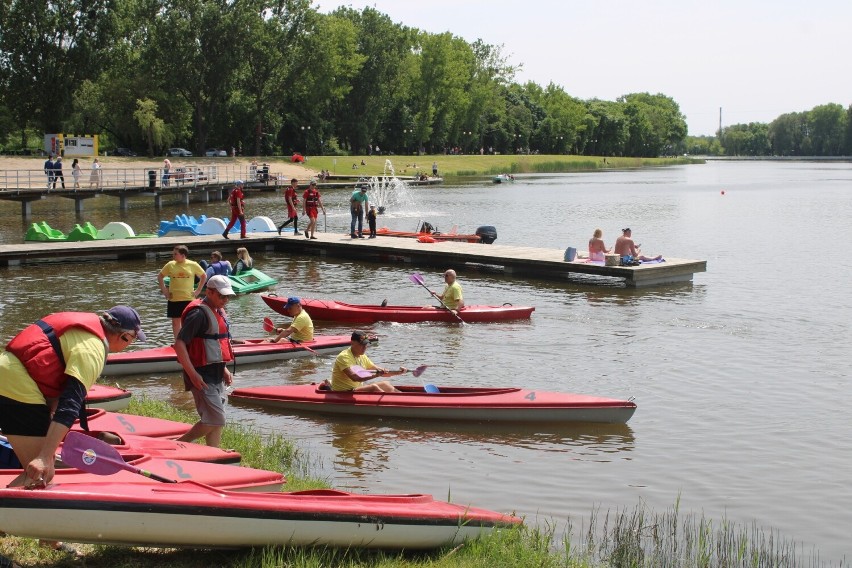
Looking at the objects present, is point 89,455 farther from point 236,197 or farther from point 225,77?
point 225,77

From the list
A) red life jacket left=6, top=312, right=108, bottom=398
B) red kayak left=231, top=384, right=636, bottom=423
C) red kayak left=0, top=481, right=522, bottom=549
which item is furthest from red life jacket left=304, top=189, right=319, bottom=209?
red life jacket left=6, top=312, right=108, bottom=398

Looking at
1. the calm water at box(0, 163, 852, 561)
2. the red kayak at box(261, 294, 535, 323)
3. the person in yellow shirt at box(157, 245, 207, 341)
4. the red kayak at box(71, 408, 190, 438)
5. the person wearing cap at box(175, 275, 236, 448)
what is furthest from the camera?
the red kayak at box(261, 294, 535, 323)

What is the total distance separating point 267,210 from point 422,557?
44613 mm

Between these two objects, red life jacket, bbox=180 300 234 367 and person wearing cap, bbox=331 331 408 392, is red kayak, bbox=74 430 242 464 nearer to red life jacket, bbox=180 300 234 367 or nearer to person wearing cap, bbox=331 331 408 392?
red life jacket, bbox=180 300 234 367

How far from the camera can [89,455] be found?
623cm

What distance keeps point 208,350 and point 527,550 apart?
331 cm

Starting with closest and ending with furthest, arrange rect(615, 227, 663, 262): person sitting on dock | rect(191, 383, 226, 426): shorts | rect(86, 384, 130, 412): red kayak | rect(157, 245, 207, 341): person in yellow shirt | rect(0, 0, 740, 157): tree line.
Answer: rect(191, 383, 226, 426): shorts, rect(86, 384, 130, 412): red kayak, rect(157, 245, 207, 341): person in yellow shirt, rect(615, 227, 663, 262): person sitting on dock, rect(0, 0, 740, 157): tree line

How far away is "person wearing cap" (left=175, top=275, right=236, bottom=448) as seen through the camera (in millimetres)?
8375

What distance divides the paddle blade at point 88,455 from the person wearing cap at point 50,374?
6.8 inches

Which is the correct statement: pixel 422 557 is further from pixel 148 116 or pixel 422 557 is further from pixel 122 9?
pixel 122 9

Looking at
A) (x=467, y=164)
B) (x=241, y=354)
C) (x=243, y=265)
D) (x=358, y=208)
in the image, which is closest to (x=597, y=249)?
(x=358, y=208)

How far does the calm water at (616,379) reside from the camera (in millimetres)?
10289

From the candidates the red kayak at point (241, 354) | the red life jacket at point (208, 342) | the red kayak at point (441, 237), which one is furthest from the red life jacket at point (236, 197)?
the red life jacket at point (208, 342)

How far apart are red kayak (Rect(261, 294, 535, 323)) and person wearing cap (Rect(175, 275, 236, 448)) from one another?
35.0 feet
